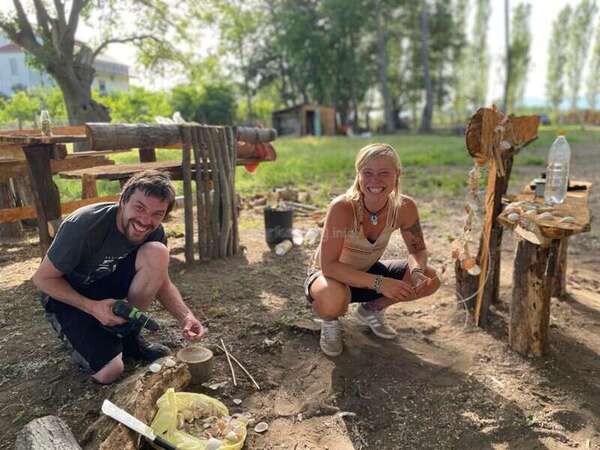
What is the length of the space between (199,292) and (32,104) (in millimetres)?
22124

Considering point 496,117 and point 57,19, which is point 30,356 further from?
point 57,19

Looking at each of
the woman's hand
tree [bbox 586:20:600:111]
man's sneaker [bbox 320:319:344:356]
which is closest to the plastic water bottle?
the woman's hand

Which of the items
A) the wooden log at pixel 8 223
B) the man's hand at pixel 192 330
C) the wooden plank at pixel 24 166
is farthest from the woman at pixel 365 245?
the wooden log at pixel 8 223

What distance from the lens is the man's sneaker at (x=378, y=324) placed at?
322 centimetres

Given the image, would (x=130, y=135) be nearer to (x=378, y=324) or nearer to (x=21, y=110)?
(x=378, y=324)

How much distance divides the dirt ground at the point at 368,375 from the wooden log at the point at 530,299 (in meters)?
0.10

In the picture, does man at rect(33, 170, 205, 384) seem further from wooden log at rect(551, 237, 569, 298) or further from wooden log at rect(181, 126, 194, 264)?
wooden log at rect(551, 237, 569, 298)

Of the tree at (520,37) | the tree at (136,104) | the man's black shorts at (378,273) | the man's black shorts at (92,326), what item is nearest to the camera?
the man's black shorts at (92,326)

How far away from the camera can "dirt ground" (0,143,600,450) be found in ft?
7.57

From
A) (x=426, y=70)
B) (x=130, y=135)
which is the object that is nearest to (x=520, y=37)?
→ (x=426, y=70)

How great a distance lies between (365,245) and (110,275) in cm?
147

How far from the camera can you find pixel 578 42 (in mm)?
49125

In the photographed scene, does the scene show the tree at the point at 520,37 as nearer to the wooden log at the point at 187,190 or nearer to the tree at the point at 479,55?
the tree at the point at 479,55

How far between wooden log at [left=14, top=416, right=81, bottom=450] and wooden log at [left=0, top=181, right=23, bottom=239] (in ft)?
14.2
